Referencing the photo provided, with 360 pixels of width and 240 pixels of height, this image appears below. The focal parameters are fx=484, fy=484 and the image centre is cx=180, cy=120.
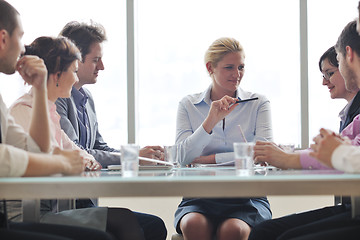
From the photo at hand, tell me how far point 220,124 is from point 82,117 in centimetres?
78

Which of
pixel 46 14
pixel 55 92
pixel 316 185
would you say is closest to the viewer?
pixel 316 185

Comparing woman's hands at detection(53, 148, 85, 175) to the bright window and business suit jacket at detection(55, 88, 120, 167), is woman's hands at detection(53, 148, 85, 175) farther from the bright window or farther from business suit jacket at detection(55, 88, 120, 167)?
the bright window

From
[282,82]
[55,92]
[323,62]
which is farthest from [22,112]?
[282,82]

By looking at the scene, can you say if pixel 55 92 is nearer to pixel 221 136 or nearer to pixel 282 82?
pixel 221 136

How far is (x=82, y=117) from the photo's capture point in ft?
8.59

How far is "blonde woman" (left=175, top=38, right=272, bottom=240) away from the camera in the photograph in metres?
2.22

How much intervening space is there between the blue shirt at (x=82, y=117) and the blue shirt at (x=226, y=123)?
51 centimetres

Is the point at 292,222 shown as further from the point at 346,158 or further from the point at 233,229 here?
the point at 346,158

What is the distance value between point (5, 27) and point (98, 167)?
65 cm

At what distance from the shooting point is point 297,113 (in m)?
4.39

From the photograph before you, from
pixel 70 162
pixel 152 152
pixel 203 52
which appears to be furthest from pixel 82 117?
pixel 203 52

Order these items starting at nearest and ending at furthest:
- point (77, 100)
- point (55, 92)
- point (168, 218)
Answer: point (55, 92), point (77, 100), point (168, 218)

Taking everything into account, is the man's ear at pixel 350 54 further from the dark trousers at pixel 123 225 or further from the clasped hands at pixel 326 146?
the dark trousers at pixel 123 225

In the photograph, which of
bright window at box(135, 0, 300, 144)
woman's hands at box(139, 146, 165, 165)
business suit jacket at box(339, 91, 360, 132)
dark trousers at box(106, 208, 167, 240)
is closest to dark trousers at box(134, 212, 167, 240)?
dark trousers at box(106, 208, 167, 240)
